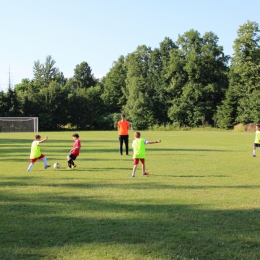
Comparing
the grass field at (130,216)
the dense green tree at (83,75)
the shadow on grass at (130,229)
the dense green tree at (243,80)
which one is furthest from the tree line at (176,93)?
the shadow on grass at (130,229)

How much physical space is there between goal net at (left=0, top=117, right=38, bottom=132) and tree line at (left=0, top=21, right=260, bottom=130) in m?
7.84

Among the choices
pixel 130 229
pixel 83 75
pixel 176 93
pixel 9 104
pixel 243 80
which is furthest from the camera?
pixel 83 75

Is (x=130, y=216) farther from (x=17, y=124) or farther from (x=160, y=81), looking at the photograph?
(x=160, y=81)

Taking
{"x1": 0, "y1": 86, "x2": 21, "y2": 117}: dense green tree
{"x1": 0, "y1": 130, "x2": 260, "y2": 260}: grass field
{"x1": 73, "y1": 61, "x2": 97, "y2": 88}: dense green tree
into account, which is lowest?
{"x1": 0, "y1": 130, "x2": 260, "y2": 260}: grass field

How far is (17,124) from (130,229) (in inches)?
2538

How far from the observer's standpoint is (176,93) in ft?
257

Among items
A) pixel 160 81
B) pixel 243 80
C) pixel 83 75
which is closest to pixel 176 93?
pixel 160 81

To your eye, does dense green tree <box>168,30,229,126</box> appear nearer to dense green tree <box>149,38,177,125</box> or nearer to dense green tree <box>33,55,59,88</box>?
dense green tree <box>149,38,177,125</box>

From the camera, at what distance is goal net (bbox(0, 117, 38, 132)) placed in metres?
66.0

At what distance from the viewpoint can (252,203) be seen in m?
7.83

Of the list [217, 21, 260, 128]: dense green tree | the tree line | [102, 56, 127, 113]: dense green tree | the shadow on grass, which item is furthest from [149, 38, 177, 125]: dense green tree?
the shadow on grass

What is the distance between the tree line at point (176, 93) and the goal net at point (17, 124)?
25.7 ft

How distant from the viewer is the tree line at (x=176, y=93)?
2788 inches

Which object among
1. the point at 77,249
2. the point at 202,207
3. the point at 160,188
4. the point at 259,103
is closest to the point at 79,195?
the point at 160,188
